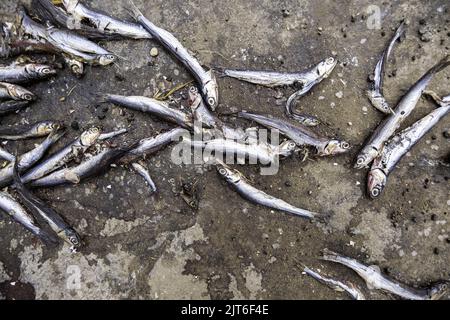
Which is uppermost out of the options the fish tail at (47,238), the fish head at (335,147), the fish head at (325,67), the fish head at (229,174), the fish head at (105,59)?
the fish head at (325,67)

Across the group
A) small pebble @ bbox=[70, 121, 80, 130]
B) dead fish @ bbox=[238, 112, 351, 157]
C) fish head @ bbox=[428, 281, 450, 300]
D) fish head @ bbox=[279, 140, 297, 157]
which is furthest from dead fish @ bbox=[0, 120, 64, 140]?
fish head @ bbox=[428, 281, 450, 300]

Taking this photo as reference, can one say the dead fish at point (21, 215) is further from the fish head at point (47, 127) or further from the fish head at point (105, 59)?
the fish head at point (105, 59)

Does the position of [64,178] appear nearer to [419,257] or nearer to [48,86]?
[48,86]

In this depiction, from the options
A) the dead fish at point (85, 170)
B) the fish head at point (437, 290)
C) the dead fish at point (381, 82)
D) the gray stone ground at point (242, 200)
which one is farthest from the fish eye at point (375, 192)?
the dead fish at point (85, 170)

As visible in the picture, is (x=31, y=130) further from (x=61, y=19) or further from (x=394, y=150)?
(x=394, y=150)

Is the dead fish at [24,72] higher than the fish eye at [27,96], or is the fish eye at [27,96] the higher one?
the dead fish at [24,72]

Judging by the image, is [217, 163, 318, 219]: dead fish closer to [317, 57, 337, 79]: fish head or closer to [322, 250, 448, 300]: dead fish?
[322, 250, 448, 300]: dead fish

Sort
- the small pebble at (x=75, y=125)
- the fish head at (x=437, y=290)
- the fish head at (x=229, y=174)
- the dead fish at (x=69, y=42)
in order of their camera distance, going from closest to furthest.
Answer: the fish head at (x=437, y=290) < the fish head at (x=229, y=174) < the dead fish at (x=69, y=42) < the small pebble at (x=75, y=125)
